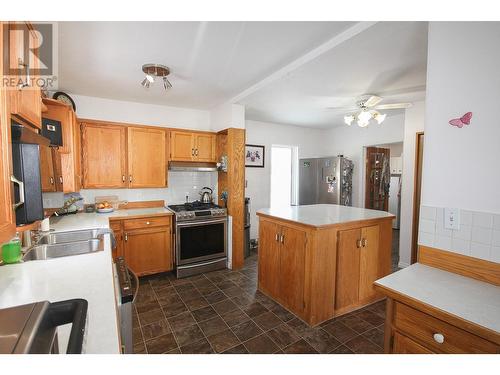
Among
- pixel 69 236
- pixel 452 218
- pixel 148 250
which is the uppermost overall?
pixel 452 218

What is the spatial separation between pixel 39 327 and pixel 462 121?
1.85 m

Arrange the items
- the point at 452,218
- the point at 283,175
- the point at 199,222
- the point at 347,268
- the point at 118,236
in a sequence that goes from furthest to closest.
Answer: the point at 283,175, the point at 199,222, the point at 118,236, the point at 347,268, the point at 452,218

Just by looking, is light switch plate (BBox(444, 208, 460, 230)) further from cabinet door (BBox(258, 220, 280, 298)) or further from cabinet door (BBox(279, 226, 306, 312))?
cabinet door (BBox(258, 220, 280, 298))

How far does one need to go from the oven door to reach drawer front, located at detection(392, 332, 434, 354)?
2.53m

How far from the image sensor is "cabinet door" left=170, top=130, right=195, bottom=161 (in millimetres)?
3449

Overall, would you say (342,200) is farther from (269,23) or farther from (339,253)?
(269,23)

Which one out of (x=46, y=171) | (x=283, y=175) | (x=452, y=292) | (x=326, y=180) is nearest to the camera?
(x=452, y=292)

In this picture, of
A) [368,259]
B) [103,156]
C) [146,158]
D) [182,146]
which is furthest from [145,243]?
[368,259]

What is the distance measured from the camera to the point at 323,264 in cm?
208

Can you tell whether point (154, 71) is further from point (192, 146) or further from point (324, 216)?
point (324, 216)

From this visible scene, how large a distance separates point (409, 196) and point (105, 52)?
3.94 meters

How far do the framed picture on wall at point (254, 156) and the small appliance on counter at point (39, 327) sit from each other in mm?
3926

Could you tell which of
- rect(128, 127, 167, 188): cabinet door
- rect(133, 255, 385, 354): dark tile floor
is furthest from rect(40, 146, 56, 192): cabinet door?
rect(133, 255, 385, 354): dark tile floor
